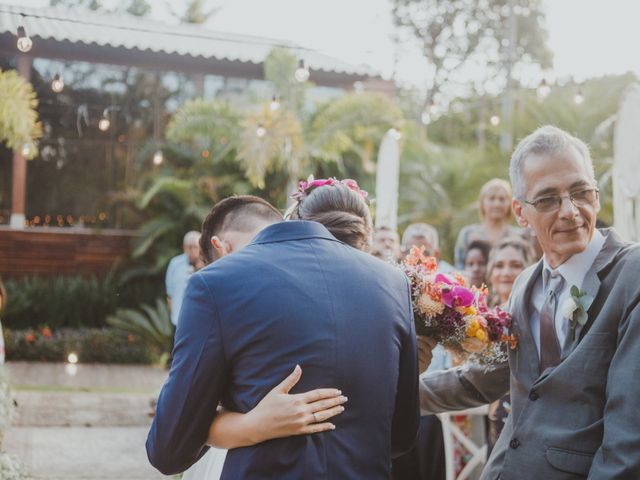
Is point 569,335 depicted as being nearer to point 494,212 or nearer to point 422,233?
point 422,233

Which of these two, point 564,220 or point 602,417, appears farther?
point 564,220

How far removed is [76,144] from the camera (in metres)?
17.3

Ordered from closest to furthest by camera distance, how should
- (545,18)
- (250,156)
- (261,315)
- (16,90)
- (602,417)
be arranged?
(261,315), (602,417), (16,90), (250,156), (545,18)

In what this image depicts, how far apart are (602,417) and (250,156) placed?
12.2 m

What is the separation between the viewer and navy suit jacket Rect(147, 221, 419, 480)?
2.23 metres

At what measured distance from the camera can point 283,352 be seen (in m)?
2.23

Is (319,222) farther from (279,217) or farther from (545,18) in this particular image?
(545,18)

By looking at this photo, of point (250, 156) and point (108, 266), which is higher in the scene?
point (250, 156)

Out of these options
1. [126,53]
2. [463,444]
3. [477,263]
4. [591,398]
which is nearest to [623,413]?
[591,398]

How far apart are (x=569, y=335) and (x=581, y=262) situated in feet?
0.87

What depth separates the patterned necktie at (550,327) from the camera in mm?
2629

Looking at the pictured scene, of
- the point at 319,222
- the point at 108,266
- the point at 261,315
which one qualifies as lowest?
the point at 108,266

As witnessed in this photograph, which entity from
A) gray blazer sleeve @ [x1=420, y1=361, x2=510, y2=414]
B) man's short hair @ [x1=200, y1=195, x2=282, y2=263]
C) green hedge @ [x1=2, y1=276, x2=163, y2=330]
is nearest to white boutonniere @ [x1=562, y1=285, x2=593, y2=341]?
Answer: gray blazer sleeve @ [x1=420, y1=361, x2=510, y2=414]

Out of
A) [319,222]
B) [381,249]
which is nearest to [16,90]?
[381,249]
